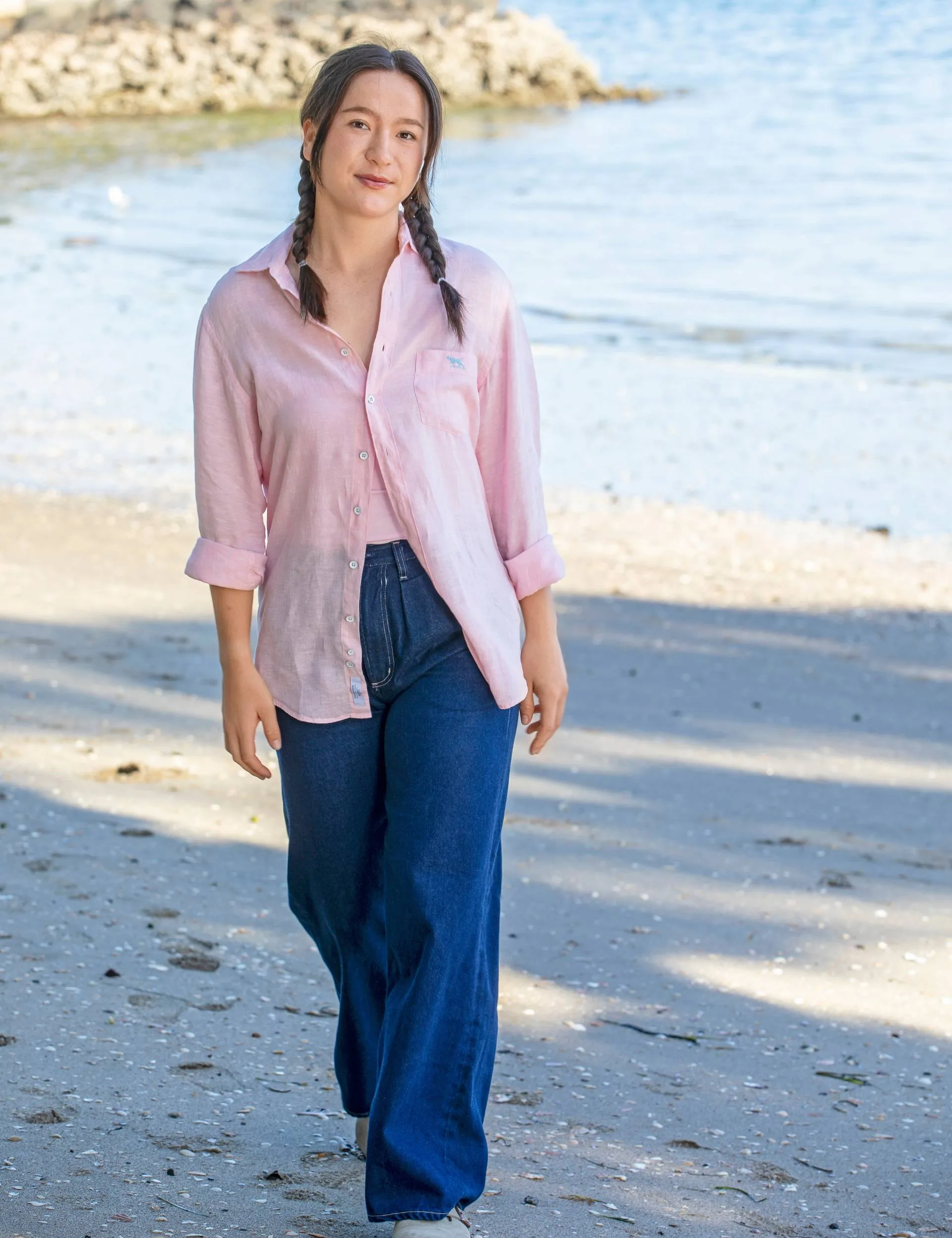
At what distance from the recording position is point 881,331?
16.2 metres

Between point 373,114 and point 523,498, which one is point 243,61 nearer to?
point 373,114

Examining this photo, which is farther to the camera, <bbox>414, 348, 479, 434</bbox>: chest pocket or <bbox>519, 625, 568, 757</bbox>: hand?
<bbox>519, 625, 568, 757</bbox>: hand

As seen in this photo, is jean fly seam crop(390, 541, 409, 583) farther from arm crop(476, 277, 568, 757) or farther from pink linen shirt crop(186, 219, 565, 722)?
arm crop(476, 277, 568, 757)

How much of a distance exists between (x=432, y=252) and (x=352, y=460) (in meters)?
0.37

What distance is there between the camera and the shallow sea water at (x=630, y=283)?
1083 centimetres

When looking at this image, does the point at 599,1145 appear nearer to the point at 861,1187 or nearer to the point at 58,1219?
the point at 861,1187

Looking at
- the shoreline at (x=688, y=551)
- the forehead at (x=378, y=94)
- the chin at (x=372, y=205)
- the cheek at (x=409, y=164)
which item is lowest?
the shoreline at (x=688, y=551)

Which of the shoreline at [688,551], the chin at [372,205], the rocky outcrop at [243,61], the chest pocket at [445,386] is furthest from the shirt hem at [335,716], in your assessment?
the rocky outcrop at [243,61]

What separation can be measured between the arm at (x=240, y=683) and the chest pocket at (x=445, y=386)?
0.41 m

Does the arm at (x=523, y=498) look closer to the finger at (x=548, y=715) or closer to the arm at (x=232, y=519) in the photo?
the finger at (x=548, y=715)

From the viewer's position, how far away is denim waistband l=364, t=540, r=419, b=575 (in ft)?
8.61

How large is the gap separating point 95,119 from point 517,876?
123 feet

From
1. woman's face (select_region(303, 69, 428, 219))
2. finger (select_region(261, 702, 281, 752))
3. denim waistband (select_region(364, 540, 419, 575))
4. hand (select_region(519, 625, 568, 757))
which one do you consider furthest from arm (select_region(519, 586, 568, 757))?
woman's face (select_region(303, 69, 428, 219))

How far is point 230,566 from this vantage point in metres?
2.70
